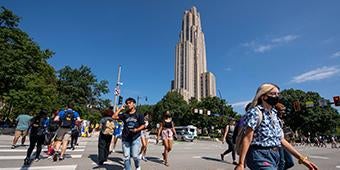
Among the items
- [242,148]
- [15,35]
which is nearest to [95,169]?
[242,148]

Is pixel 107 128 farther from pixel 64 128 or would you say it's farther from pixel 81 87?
pixel 81 87

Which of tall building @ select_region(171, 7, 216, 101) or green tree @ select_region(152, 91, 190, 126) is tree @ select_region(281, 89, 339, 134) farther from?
tall building @ select_region(171, 7, 216, 101)

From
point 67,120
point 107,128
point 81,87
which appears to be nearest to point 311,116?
point 81,87

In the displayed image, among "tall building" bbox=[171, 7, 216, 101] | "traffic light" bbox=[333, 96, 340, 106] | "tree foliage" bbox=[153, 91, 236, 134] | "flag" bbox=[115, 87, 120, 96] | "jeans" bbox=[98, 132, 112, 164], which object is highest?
A: "tall building" bbox=[171, 7, 216, 101]

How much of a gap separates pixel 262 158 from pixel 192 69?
5795 inches

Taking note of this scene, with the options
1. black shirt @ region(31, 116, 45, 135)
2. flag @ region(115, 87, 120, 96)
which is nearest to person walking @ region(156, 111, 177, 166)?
black shirt @ region(31, 116, 45, 135)

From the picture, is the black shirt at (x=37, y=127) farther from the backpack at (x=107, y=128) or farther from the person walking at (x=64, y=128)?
the backpack at (x=107, y=128)

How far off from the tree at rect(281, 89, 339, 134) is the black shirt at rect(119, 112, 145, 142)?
57877mm

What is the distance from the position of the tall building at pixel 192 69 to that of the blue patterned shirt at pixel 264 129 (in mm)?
137278

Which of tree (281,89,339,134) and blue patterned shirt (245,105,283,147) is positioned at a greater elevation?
tree (281,89,339,134)

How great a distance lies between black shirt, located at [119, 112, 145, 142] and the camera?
6.01 metres

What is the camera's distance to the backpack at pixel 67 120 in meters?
8.39

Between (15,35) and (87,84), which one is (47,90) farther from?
(87,84)

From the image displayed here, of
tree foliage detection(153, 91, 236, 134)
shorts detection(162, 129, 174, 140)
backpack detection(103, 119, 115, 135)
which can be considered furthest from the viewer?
tree foliage detection(153, 91, 236, 134)
